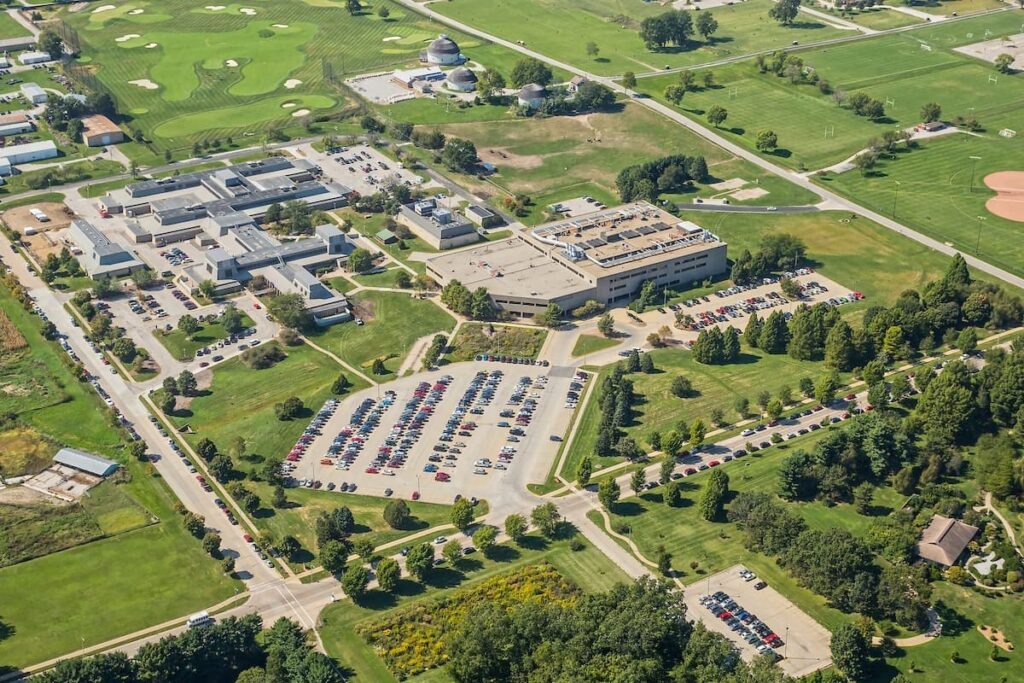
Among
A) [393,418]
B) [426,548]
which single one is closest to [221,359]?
[393,418]

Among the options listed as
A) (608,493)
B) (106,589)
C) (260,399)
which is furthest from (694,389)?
(106,589)

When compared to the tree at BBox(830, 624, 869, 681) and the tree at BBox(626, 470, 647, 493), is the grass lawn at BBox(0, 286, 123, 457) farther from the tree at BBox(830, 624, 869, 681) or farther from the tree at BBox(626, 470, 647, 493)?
the tree at BBox(830, 624, 869, 681)

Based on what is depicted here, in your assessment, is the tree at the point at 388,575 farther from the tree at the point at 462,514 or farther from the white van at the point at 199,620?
the white van at the point at 199,620

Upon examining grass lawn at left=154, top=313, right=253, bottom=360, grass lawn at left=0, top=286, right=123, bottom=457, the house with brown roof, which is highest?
the house with brown roof

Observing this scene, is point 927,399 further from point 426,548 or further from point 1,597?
point 1,597

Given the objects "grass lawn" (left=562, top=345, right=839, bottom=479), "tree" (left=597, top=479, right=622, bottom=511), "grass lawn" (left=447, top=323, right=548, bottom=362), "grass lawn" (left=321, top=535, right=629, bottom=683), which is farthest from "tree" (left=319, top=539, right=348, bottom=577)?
"grass lawn" (left=447, top=323, right=548, bottom=362)

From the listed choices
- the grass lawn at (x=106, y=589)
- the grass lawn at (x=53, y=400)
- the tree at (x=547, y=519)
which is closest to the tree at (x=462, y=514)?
the tree at (x=547, y=519)
